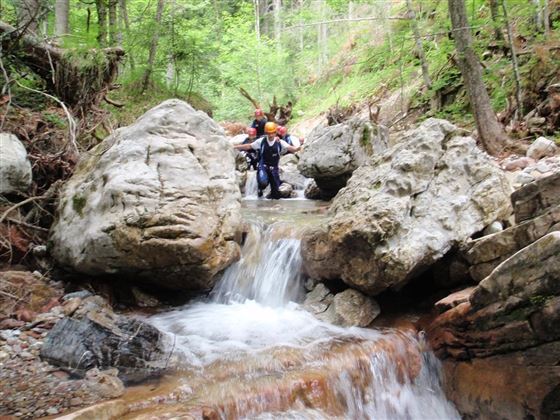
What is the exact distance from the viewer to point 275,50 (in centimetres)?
2839

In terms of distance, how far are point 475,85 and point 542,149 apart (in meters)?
1.86

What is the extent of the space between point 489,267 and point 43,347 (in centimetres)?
438

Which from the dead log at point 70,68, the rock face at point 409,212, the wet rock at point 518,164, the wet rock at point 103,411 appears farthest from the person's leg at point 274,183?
the wet rock at point 103,411

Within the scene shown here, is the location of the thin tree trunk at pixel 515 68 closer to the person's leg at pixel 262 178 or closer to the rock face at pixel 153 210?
the person's leg at pixel 262 178

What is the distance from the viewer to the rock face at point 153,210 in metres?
4.90

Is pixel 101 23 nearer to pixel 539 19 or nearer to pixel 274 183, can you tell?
pixel 274 183

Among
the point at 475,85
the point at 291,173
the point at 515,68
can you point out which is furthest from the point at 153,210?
the point at 291,173

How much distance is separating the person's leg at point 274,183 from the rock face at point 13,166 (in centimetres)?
566

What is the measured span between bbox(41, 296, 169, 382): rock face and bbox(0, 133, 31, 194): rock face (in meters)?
2.17

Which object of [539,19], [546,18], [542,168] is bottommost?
[542,168]

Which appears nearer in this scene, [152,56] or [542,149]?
[542,149]

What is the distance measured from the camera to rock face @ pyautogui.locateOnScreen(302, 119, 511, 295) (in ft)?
15.3

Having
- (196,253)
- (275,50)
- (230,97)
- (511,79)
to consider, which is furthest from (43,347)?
(275,50)

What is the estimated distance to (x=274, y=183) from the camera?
10328 millimetres
